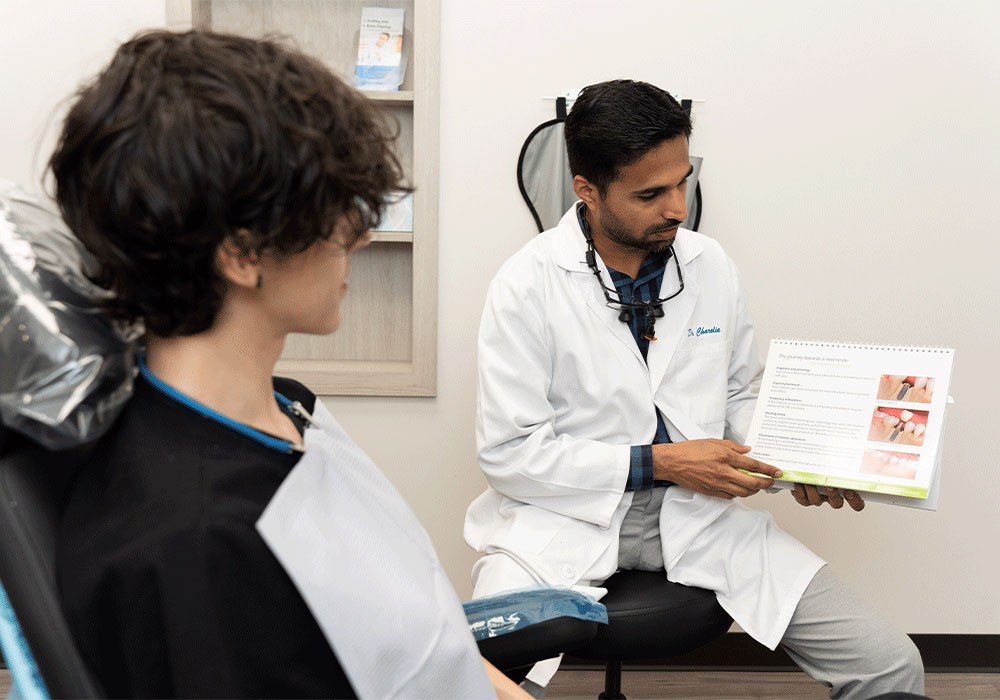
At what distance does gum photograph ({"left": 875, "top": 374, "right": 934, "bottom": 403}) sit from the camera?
1593 millimetres

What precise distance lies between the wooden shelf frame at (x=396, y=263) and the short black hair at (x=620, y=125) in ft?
1.80

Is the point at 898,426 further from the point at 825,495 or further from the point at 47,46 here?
the point at 47,46

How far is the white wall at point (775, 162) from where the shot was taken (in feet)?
7.53

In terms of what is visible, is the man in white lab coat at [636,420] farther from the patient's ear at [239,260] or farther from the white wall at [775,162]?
the patient's ear at [239,260]

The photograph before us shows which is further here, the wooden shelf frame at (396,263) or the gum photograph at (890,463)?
the wooden shelf frame at (396,263)

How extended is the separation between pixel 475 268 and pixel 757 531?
98 centimetres

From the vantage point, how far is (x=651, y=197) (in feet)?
6.04

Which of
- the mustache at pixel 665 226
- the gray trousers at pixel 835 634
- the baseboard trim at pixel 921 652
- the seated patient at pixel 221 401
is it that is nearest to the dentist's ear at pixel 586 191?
the mustache at pixel 665 226

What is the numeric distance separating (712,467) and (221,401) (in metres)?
1.10

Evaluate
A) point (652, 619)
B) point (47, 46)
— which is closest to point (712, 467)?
point (652, 619)

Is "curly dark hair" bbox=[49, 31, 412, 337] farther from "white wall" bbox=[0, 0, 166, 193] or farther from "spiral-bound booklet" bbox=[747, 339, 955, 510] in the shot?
"white wall" bbox=[0, 0, 166, 193]

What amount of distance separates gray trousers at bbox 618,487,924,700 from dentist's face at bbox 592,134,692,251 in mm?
516

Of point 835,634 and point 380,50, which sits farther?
point 380,50

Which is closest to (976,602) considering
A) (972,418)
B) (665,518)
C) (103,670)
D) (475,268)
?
(972,418)
